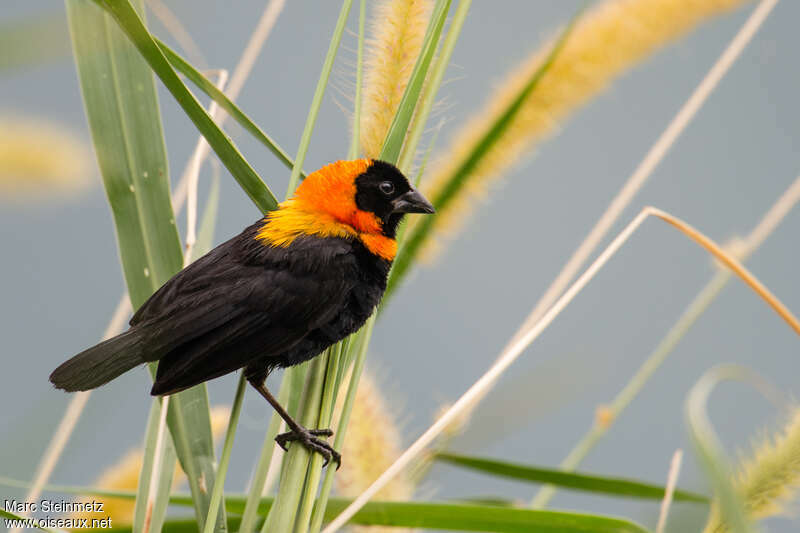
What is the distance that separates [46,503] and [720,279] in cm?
115

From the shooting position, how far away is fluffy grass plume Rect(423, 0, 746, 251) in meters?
1.15

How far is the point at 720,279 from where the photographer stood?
4.61 ft

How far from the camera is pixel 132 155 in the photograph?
1.00m

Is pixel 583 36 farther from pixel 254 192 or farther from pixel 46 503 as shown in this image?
pixel 46 503

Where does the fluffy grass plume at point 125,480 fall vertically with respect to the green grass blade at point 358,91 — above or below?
below

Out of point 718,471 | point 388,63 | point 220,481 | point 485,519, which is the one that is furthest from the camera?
point 388,63

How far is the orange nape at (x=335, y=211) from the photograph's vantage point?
1.20 meters

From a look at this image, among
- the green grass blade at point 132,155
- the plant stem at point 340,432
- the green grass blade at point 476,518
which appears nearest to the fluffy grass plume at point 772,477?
the green grass blade at point 476,518

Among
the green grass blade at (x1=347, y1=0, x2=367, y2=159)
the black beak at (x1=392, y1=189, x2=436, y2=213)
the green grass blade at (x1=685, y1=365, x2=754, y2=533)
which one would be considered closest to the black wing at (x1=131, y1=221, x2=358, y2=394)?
the black beak at (x1=392, y1=189, x2=436, y2=213)

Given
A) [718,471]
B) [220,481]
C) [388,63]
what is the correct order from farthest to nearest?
[388,63]
[220,481]
[718,471]

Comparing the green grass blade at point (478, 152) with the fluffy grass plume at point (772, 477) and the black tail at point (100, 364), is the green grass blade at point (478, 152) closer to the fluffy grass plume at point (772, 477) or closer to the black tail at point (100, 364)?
the black tail at point (100, 364)

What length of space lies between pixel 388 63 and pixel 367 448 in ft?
1.74

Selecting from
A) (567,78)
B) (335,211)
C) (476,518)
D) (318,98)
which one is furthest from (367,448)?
(567,78)

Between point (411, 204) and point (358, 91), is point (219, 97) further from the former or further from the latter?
point (411, 204)
